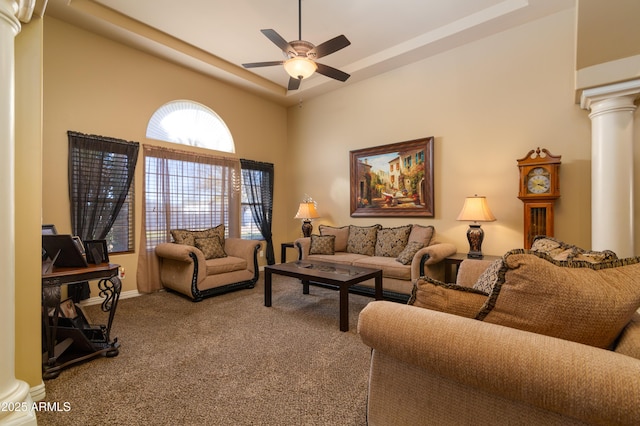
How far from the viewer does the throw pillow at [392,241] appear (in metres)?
4.27

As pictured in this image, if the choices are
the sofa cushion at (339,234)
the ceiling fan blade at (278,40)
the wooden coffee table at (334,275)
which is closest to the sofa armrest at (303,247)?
the sofa cushion at (339,234)

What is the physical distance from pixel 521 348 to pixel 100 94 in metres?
4.88

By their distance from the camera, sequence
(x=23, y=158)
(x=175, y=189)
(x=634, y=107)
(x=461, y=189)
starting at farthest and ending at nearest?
(x=175, y=189) → (x=461, y=189) → (x=634, y=107) → (x=23, y=158)

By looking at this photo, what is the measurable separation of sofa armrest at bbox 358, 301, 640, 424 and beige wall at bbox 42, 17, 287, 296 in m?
A: 4.02

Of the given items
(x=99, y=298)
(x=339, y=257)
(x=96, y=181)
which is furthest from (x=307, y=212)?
(x=99, y=298)

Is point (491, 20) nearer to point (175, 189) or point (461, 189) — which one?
point (461, 189)

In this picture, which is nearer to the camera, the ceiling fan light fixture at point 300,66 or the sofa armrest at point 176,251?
the ceiling fan light fixture at point 300,66

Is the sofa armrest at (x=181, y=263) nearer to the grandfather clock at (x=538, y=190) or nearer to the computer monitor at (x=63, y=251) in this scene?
the computer monitor at (x=63, y=251)

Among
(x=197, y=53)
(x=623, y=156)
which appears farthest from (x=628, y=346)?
(x=197, y=53)

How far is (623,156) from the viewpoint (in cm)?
284

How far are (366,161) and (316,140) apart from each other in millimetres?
1251

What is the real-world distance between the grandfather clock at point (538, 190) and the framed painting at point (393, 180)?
1169mm

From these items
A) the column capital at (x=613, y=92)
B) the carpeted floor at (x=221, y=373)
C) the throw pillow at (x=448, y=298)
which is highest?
the column capital at (x=613, y=92)

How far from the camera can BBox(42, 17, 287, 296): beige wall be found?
348 centimetres
